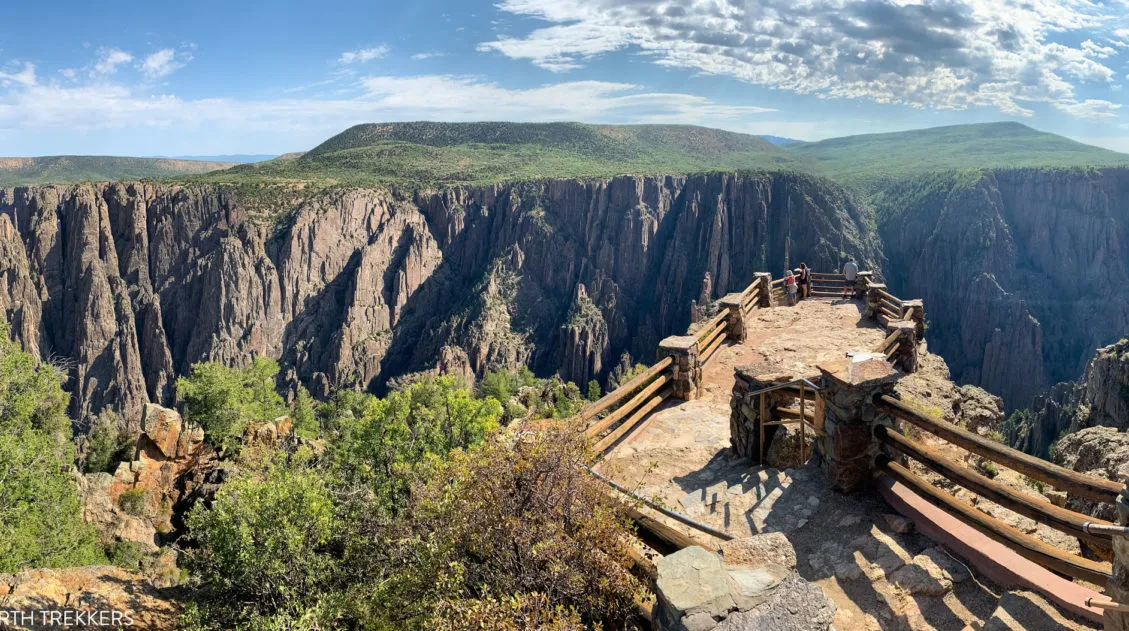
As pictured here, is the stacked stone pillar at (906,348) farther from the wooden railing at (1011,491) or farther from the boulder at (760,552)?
the boulder at (760,552)

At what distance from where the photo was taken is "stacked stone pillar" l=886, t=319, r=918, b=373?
13.8 m

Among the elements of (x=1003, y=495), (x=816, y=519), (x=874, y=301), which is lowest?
(x=816, y=519)

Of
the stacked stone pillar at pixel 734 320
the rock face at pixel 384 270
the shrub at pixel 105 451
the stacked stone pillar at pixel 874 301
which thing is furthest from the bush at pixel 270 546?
the rock face at pixel 384 270

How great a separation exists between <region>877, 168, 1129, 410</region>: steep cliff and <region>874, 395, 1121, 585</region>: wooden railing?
4617 inches

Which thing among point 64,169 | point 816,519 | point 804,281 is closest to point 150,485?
point 816,519

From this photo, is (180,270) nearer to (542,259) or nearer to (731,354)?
(542,259)

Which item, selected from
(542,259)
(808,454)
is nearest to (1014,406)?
(542,259)

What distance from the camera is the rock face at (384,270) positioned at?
95.6 m

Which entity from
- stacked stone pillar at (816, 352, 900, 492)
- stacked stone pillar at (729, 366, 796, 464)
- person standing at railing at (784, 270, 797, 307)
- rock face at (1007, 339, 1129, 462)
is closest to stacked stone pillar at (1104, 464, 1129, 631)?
stacked stone pillar at (816, 352, 900, 492)

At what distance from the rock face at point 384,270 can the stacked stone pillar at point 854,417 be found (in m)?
90.7

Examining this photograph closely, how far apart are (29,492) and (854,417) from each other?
20.7 meters

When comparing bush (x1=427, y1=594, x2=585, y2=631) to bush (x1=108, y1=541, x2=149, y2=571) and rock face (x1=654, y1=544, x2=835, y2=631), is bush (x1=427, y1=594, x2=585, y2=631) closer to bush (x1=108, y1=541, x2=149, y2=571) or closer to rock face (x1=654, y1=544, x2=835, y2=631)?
rock face (x1=654, y1=544, x2=835, y2=631)

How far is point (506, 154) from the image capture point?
479 ft

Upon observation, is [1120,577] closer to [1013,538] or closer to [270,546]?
[1013,538]
